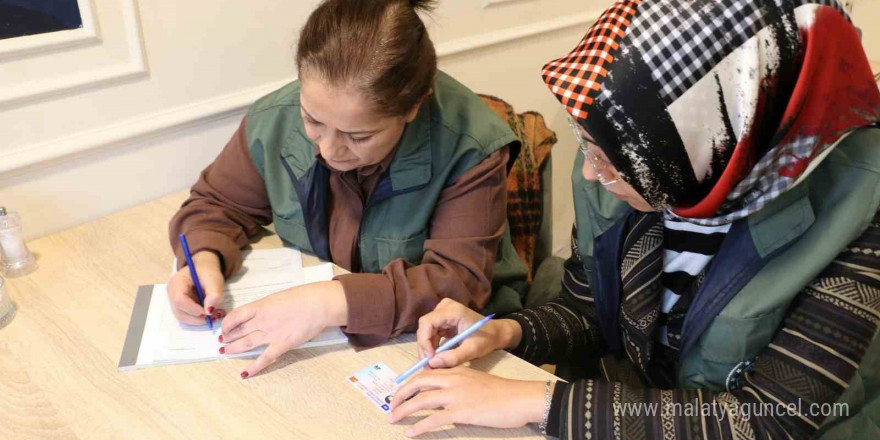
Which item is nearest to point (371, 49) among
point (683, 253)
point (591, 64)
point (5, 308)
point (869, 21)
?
point (591, 64)

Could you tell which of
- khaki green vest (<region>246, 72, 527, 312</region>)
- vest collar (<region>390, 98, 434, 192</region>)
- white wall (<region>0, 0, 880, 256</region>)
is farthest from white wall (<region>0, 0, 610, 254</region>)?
vest collar (<region>390, 98, 434, 192</region>)

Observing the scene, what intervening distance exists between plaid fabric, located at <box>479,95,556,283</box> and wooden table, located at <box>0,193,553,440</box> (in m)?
0.53

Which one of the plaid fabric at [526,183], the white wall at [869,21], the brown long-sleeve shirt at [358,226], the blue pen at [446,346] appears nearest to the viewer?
the blue pen at [446,346]

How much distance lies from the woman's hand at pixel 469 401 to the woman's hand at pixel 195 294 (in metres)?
0.37

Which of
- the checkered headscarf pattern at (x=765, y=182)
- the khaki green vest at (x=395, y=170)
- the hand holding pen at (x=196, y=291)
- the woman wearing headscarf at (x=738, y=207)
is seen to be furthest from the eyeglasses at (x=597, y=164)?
the hand holding pen at (x=196, y=291)

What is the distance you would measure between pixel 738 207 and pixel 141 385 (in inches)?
35.2

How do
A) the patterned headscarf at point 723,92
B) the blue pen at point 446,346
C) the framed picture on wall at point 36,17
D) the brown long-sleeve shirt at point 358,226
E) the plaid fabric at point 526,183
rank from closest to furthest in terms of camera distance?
the patterned headscarf at point 723,92 → the blue pen at point 446,346 → the brown long-sleeve shirt at point 358,226 → the framed picture on wall at point 36,17 → the plaid fabric at point 526,183

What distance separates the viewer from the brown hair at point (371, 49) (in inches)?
42.0

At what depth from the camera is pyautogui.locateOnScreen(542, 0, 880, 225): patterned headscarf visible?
2.76 ft

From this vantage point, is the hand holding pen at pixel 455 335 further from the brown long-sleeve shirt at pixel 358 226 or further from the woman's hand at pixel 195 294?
the woman's hand at pixel 195 294

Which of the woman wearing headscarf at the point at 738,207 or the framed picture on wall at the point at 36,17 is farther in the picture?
the framed picture on wall at the point at 36,17

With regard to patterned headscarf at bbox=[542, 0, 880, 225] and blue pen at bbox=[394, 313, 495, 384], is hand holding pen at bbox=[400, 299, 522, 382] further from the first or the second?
patterned headscarf at bbox=[542, 0, 880, 225]

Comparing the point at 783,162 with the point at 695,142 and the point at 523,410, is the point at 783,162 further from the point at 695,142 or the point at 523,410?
the point at 523,410

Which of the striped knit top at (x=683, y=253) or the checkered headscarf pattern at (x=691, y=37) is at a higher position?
the checkered headscarf pattern at (x=691, y=37)
